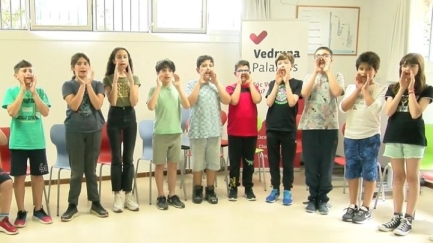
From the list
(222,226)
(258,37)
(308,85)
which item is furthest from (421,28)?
(222,226)

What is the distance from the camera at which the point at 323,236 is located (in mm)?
3514

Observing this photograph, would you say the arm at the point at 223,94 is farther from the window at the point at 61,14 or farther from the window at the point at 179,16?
the window at the point at 61,14

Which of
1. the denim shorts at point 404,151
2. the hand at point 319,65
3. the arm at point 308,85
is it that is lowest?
the denim shorts at point 404,151

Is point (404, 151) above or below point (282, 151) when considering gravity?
above

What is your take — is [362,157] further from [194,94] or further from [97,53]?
[97,53]

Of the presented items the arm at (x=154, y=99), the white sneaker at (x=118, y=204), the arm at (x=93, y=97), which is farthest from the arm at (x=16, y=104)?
the white sneaker at (x=118, y=204)

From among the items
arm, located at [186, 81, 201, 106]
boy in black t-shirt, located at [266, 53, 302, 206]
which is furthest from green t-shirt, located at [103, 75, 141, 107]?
boy in black t-shirt, located at [266, 53, 302, 206]

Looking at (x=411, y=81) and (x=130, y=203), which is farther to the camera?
(x=130, y=203)

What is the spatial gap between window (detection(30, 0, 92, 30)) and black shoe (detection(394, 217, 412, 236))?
3.77 metres

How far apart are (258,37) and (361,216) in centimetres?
256

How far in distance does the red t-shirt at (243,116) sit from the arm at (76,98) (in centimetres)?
139

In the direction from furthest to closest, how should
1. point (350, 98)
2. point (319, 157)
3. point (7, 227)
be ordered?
point (319, 157), point (350, 98), point (7, 227)

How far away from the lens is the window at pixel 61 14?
499cm

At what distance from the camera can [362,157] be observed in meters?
3.75
